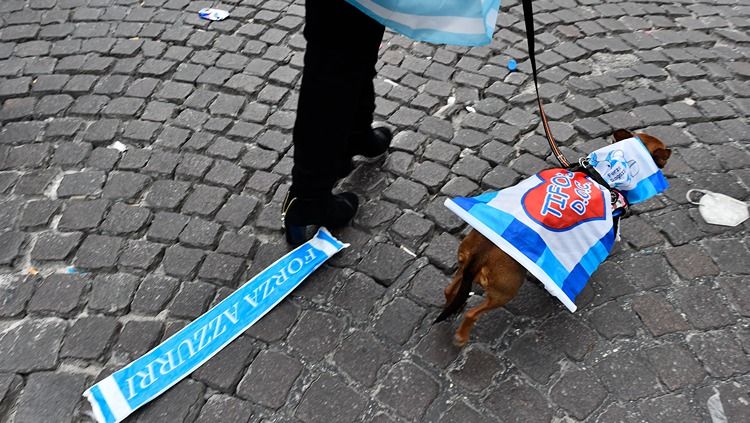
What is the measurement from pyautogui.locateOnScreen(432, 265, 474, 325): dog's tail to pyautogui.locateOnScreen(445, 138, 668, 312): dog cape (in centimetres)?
24

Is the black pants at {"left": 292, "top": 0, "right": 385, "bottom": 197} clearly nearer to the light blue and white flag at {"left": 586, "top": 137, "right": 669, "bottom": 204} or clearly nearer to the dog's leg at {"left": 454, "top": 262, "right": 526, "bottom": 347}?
the dog's leg at {"left": 454, "top": 262, "right": 526, "bottom": 347}

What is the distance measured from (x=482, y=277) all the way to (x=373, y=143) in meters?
1.28

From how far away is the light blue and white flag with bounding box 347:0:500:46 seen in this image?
1788 millimetres

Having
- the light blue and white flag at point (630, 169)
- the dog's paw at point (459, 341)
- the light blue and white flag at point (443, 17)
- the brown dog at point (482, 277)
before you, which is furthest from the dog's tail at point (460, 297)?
the light blue and white flag at point (443, 17)

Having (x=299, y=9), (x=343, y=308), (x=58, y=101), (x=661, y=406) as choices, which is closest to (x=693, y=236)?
(x=661, y=406)

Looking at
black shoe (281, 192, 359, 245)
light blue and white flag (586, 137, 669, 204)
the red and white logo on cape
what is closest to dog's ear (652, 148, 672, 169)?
light blue and white flag (586, 137, 669, 204)

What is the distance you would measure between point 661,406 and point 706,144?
1969 millimetres

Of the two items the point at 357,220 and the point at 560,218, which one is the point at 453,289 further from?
the point at 357,220

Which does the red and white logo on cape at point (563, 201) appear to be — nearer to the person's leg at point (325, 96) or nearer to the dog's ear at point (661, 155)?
the dog's ear at point (661, 155)

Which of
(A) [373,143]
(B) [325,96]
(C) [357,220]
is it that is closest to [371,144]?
(A) [373,143]

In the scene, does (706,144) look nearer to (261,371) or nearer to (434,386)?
(434,386)

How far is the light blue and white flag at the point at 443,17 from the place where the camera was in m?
1.79

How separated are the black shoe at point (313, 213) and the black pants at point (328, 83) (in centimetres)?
8

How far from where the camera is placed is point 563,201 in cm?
221
